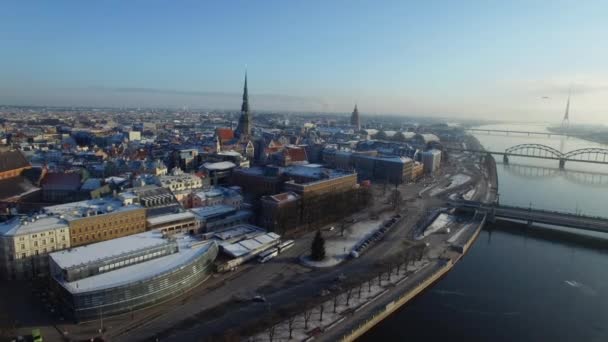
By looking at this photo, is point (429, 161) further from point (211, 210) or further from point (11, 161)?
point (11, 161)

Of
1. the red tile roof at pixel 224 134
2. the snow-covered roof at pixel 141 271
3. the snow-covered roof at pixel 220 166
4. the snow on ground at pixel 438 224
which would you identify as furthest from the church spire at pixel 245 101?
the snow-covered roof at pixel 141 271

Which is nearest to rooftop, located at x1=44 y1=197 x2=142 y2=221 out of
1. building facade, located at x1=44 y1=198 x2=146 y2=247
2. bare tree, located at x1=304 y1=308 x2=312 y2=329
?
building facade, located at x1=44 y1=198 x2=146 y2=247

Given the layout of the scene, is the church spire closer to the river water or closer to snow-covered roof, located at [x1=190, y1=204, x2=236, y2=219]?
snow-covered roof, located at [x1=190, y1=204, x2=236, y2=219]

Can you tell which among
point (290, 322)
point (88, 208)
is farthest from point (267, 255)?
point (88, 208)

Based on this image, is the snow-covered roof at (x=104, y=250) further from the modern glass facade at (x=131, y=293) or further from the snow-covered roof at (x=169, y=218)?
the snow-covered roof at (x=169, y=218)

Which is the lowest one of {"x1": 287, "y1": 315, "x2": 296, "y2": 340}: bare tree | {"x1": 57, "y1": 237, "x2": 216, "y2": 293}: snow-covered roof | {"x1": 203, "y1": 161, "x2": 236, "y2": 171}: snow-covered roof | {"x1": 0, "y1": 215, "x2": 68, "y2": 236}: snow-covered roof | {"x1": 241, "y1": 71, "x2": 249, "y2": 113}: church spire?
{"x1": 287, "y1": 315, "x2": 296, "y2": 340}: bare tree

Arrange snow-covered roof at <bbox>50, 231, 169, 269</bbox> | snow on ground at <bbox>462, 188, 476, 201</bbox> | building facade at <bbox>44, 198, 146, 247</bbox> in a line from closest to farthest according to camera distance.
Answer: snow-covered roof at <bbox>50, 231, 169, 269</bbox>, building facade at <bbox>44, 198, 146, 247</bbox>, snow on ground at <bbox>462, 188, 476, 201</bbox>
